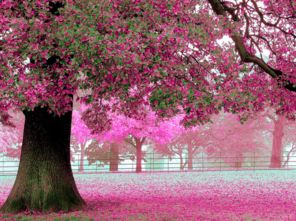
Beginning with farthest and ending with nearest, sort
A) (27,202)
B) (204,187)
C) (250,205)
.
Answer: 1. (204,187)
2. (250,205)
3. (27,202)

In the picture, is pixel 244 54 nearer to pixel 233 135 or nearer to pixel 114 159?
pixel 114 159

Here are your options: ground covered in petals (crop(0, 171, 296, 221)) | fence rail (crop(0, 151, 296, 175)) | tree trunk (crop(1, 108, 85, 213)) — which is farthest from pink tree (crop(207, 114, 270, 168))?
tree trunk (crop(1, 108, 85, 213))

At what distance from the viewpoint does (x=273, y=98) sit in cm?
1614

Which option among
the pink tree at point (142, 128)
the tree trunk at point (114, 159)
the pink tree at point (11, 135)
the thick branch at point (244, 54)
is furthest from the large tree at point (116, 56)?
the pink tree at point (11, 135)

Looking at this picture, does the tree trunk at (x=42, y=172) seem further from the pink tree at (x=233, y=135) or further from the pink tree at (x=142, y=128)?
the pink tree at (x=233, y=135)

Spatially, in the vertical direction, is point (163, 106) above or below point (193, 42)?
→ below

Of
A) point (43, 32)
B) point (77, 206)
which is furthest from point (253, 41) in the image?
point (43, 32)

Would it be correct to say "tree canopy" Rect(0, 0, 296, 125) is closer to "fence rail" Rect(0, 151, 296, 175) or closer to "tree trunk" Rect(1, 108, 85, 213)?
"tree trunk" Rect(1, 108, 85, 213)

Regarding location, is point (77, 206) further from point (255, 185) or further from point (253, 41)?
point (255, 185)

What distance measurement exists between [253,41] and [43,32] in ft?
32.9

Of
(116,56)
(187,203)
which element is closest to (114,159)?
(187,203)

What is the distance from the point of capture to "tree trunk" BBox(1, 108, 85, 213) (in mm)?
13922

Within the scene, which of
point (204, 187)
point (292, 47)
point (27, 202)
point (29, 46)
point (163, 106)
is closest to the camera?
point (29, 46)

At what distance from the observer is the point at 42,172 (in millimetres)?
14102
